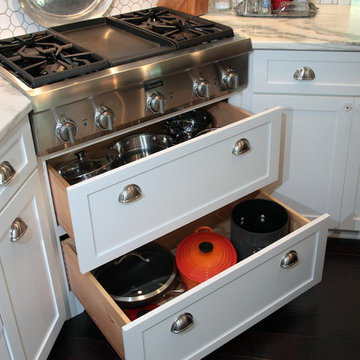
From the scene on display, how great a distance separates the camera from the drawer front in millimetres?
1439

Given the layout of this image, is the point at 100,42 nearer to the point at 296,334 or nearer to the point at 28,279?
the point at 28,279

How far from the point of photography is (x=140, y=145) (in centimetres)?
192

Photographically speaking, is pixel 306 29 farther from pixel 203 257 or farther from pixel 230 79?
pixel 203 257

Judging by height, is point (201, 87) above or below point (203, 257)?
above

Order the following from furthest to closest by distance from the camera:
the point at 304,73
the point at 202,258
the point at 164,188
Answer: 1. the point at 304,73
2. the point at 202,258
3. the point at 164,188

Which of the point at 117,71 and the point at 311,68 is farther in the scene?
the point at 311,68

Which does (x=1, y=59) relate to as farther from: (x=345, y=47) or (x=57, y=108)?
(x=345, y=47)

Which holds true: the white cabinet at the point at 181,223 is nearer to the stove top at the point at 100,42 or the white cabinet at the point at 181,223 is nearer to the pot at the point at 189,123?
the pot at the point at 189,123

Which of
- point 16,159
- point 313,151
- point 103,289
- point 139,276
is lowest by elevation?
point 139,276

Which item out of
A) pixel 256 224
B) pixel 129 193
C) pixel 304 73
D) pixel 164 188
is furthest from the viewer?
pixel 256 224

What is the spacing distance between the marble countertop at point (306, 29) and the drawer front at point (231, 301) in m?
0.60

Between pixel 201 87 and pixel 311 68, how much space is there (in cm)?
40

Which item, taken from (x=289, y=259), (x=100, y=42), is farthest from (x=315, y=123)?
(x=100, y=42)

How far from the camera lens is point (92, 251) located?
59.1 inches
